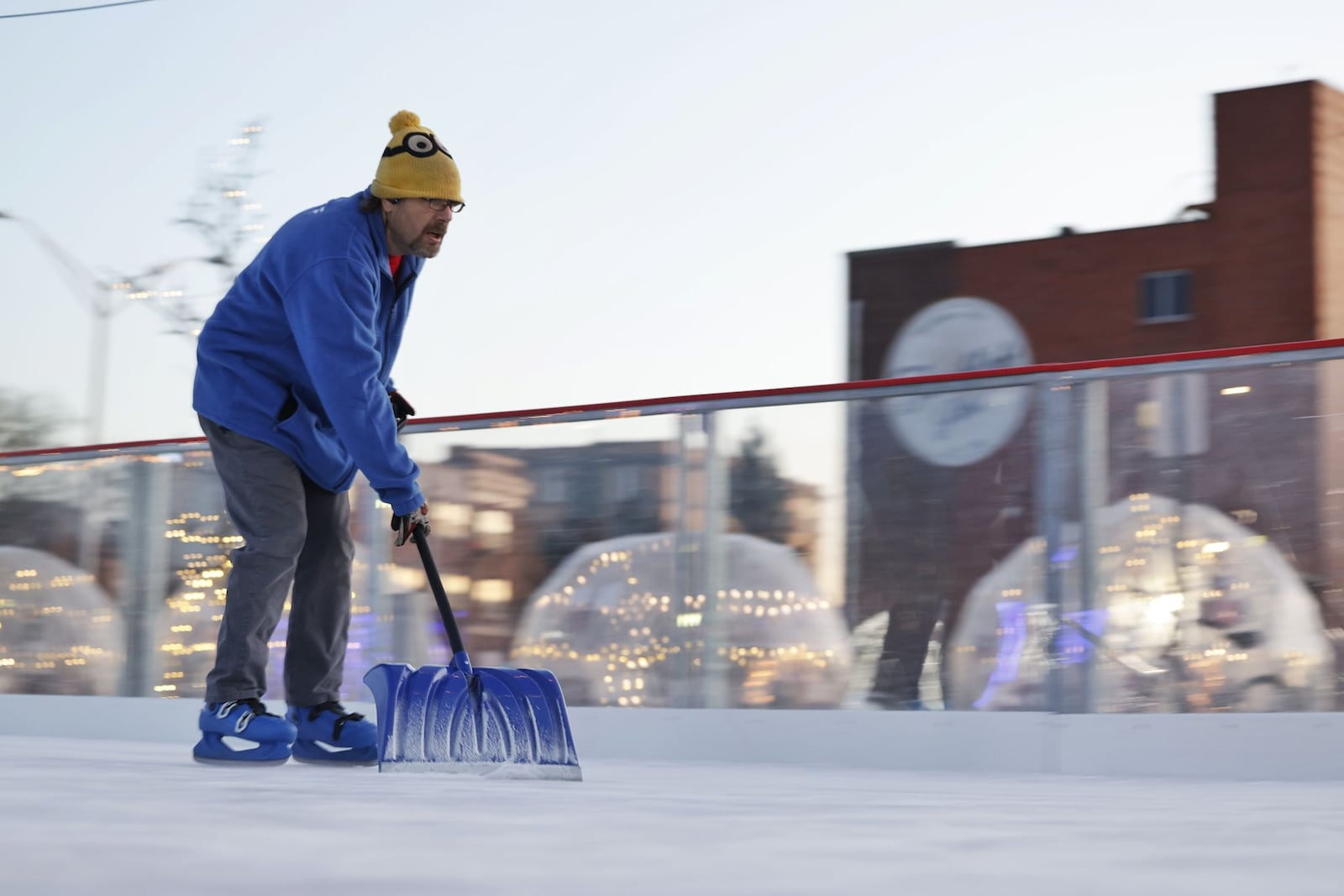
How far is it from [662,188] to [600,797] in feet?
111

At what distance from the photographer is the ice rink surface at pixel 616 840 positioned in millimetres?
1276

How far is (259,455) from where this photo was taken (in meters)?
3.11

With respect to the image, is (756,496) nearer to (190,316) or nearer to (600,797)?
(600,797)

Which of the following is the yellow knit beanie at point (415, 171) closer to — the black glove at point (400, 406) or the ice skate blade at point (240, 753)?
the black glove at point (400, 406)

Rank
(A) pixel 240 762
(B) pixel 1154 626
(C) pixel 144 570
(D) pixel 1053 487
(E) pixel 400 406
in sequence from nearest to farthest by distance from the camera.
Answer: (A) pixel 240 762
(E) pixel 400 406
(B) pixel 1154 626
(D) pixel 1053 487
(C) pixel 144 570

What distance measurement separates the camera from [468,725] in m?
2.80

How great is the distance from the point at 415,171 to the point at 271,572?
0.82m

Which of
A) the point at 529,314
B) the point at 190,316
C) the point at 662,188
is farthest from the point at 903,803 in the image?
the point at 662,188

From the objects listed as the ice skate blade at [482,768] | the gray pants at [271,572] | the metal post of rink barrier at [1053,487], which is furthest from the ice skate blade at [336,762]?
the metal post of rink barrier at [1053,487]

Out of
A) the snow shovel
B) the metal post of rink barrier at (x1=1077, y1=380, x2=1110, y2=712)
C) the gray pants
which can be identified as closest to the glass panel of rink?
the metal post of rink barrier at (x1=1077, y1=380, x2=1110, y2=712)

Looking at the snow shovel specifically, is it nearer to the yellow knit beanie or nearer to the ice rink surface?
the ice rink surface

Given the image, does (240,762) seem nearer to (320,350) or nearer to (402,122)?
(320,350)

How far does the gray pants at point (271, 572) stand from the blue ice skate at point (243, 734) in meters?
0.03

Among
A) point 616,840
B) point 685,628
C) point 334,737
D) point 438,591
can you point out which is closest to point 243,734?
point 334,737
